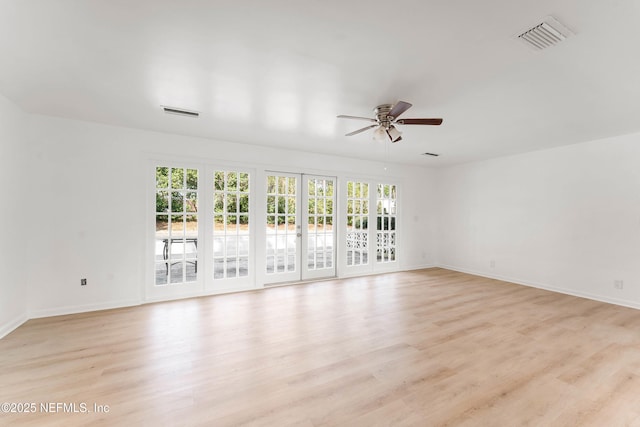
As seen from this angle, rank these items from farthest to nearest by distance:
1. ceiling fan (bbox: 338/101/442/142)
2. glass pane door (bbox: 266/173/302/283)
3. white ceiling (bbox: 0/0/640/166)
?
glass pane door (bbox: 266/173/302/283), ceiling fan (bbox: 338/101/442/142), white ceiling (bbox: 0/0/640/166)

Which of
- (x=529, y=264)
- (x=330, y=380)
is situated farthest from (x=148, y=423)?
(x=529, y=264)

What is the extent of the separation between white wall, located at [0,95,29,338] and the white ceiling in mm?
316

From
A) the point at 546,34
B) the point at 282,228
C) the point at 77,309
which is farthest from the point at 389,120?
the point at 77,309

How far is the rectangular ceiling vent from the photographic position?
1.73 m

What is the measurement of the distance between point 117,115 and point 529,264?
7055mm

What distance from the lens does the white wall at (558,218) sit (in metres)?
4.11

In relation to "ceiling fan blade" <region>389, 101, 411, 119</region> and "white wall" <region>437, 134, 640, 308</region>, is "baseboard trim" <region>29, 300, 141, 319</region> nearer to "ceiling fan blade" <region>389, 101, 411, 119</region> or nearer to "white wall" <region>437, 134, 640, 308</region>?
"ceiling fan blade" <region>389, 101, 411, 119</region>

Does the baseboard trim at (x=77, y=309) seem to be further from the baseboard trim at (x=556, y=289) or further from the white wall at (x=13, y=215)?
the baseboard trim at (x=556, y=289)

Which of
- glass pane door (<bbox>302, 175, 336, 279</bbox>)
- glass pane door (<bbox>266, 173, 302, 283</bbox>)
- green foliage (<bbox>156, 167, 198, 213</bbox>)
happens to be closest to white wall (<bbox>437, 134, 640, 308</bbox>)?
glass pane door (<bbox>302, 175, 336, 279</bbox>)

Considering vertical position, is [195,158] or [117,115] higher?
[117,115]

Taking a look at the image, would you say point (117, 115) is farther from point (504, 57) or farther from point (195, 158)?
point (504, 57)

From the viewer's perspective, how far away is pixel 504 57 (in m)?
2.13

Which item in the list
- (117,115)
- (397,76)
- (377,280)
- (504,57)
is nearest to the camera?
(504,57)

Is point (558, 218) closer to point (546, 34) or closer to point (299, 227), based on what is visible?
Answer: point (546, 34)
